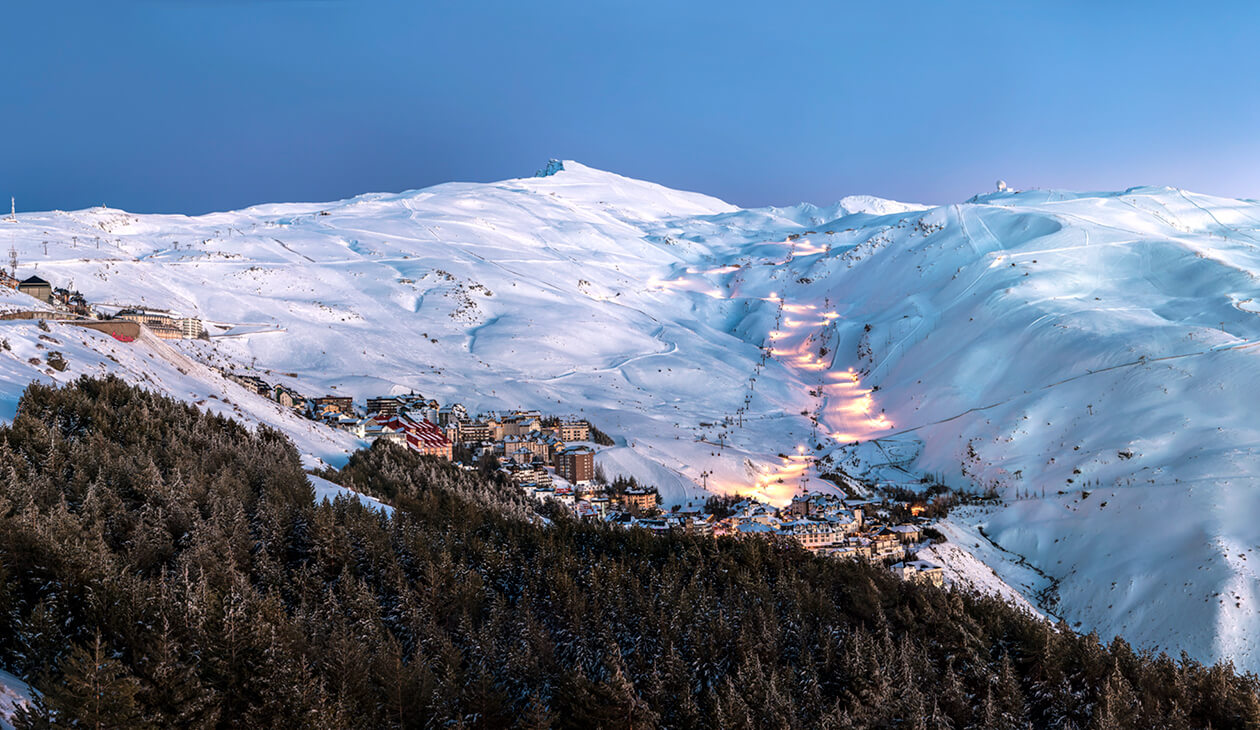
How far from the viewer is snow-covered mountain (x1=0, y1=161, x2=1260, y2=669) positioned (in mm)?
41750

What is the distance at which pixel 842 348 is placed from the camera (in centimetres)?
11025

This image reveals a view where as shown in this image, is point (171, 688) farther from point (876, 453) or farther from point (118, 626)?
point (876, 453)

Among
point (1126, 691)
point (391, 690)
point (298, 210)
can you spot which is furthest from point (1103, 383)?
point (298, 210)

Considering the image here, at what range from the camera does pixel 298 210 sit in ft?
603

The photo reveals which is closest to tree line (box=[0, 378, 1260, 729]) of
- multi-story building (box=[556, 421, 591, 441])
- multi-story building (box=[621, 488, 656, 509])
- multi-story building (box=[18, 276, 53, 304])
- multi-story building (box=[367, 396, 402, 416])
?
multi-story building (box=[621, 488, 656, 509])

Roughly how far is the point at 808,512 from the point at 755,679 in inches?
1483

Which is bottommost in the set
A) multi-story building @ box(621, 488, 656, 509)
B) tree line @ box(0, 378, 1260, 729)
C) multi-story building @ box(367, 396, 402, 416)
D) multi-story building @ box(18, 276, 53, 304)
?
multi-story building @ box(621, 488, 656, 509)

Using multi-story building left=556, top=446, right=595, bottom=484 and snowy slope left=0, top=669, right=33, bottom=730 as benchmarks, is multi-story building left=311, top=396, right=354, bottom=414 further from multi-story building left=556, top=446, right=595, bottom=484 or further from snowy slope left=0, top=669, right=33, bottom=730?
snowy slope left=0, top=669, right=33, bottom=730

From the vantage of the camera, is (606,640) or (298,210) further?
(298,210)

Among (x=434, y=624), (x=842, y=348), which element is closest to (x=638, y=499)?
(x=434, y=624)

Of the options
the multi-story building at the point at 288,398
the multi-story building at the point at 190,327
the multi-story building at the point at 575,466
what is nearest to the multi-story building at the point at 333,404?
the multi-story building at the point at 288,398

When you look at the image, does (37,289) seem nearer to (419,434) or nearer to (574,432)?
(419,434)

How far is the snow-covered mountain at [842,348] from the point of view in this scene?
41.8 metres

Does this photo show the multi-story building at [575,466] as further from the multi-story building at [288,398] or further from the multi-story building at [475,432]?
the multi-story building at [288,398]
